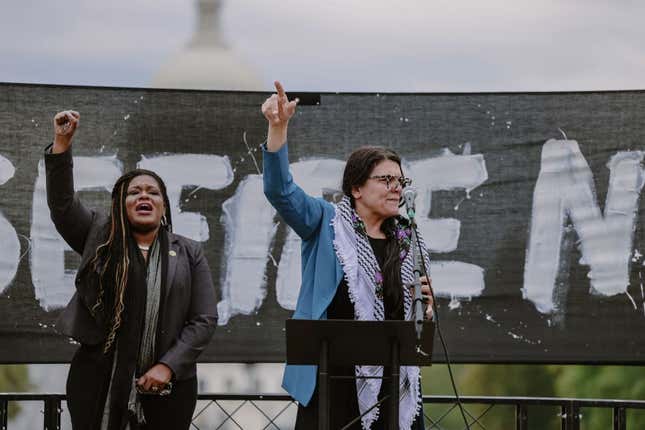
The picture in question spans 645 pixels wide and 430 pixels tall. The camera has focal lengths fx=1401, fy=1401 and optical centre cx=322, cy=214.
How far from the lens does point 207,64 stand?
2815 inches

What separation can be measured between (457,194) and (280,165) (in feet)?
9.66

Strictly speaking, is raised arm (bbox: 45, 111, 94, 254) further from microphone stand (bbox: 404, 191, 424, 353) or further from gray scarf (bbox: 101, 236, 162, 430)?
microphone stand (bbox: 404, 191, 424, 353)

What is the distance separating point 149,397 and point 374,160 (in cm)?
157

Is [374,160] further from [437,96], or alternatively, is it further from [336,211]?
[437,96]

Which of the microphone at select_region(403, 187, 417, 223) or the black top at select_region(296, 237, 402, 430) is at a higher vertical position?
the microphone at select_region(403, 187, 417, 223)

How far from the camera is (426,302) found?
5.94 m

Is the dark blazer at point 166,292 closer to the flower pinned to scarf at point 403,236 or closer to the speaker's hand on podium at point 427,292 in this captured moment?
the flower pinned to scarf at point 403,236

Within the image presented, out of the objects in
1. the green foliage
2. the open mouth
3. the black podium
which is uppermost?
the green foliage

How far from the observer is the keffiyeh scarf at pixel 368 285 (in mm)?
6133

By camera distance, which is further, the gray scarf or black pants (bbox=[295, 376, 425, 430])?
the gray scarf

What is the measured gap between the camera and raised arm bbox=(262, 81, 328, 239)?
19.7 feet

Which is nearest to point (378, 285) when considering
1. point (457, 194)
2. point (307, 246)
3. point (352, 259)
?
point (352, 259)

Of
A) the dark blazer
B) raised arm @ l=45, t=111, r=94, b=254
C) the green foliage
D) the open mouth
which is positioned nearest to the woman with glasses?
the dark blazer

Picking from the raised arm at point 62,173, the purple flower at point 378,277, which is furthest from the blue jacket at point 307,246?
the raised arm at point 62,173
